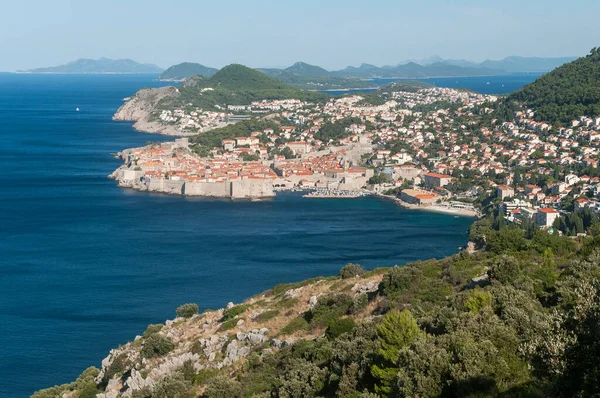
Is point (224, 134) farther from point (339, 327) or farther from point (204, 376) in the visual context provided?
point (339, 327)

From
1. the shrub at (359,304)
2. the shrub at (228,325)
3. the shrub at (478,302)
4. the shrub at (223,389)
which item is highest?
the shrub at (478,302)

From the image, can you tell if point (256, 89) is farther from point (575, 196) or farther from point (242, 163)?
point (575, 196)

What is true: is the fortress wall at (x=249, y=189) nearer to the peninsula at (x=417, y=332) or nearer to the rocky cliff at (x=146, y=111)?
the peninsula at (x=417, y=332)

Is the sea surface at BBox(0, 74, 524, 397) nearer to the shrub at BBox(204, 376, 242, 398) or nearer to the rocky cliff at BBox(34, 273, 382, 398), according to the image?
the rocky cliff at BBox(34, 273, 382, 398)

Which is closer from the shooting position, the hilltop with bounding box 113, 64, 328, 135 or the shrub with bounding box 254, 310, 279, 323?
the shrub with bounding box 254, 310, 279, 323

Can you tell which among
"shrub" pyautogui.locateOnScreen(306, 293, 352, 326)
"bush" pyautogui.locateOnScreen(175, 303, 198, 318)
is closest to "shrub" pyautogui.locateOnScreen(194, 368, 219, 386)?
"shrub" pyautogui.locateOnScreen(306, 293, 352, 326)

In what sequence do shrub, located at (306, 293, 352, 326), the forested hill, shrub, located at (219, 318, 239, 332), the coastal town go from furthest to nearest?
the forested hill
the coastal town
shrub, located at (219, 318, 239, 332)
shrub, located at (306, 293, 352, 326)

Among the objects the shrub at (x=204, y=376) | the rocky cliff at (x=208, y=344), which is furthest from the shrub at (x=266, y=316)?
the shrub at (x=204, y=376)
